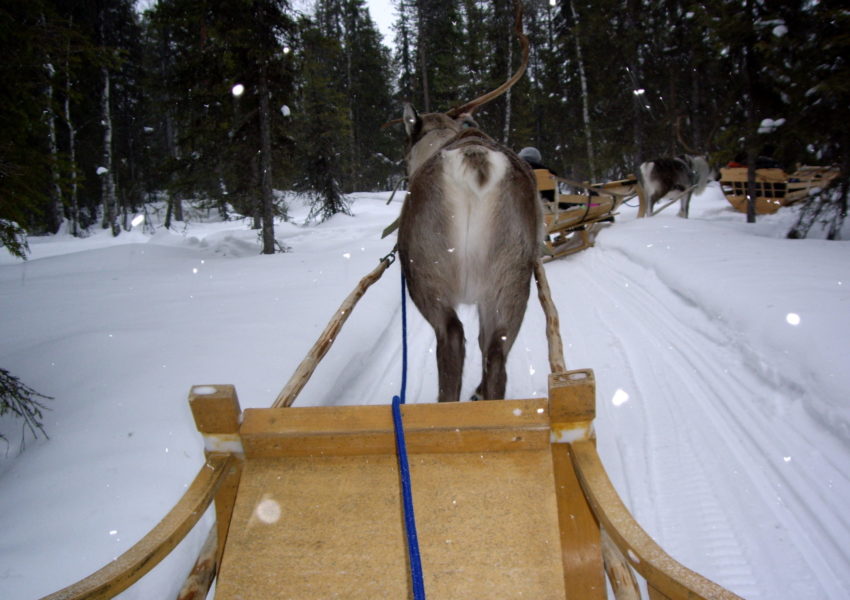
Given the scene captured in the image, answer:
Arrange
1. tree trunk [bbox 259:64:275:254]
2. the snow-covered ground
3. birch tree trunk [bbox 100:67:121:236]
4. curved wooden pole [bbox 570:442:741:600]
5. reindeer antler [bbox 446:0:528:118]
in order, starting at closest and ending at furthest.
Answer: curved wooden pole [bbox 570:442:741:600]
the snow-covered ground
reindeer antler [bbox 446:0:528:118]
tree trunk [bbox 259:64:275:254]
birch tree trunk [bbox 100:67:121:236]

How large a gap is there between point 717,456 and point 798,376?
1.02 metres

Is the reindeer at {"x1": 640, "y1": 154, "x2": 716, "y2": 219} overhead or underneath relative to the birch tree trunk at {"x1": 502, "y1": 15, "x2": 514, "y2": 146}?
underneath

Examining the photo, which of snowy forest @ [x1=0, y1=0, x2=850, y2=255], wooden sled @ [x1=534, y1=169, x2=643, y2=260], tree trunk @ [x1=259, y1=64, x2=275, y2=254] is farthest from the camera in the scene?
tree trunk @ [x1=259, y1=64, x2=275, y2=254]

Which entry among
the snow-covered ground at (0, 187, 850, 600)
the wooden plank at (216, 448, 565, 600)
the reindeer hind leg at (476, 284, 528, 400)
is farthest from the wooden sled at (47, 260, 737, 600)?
the reindeer hind leg at (476, 284, 528, 400)

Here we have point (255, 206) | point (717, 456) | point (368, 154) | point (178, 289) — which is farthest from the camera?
point (368, 154)

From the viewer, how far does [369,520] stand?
1419mm

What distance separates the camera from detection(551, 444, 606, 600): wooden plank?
4.93 feet

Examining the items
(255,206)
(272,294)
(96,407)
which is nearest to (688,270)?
(272,294)

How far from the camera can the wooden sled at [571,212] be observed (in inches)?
325

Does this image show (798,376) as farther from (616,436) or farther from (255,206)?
(255,206)

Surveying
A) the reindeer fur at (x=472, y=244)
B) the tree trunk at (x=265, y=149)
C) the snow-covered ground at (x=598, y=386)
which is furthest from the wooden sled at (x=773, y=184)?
the reindeer fur at (x=472, y=244)

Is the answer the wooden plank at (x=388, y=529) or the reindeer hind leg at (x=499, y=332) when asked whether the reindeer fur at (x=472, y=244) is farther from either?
the wooden plank at (x=388, y=529)

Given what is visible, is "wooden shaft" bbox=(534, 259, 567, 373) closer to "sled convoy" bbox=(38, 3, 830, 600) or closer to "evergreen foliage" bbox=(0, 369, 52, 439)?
"sled convoy" bbox=(38, 3, 830, 600)

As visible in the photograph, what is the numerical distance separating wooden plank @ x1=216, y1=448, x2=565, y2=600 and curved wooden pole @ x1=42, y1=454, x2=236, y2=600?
11 centimetres
